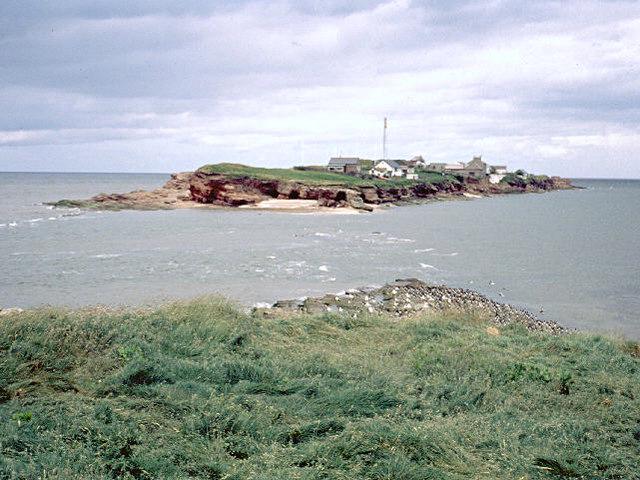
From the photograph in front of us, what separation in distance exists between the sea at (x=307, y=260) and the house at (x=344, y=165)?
53.5 metres

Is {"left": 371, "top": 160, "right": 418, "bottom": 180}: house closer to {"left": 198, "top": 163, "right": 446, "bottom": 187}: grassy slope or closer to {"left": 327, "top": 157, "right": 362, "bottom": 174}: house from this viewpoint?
{"left": 327, "top": 157, "right": 362, "bottom": 174}: house

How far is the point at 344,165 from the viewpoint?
11656cm

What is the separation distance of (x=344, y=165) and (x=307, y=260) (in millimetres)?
83660

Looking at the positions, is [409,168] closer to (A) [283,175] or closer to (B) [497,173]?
(B) [497,173]

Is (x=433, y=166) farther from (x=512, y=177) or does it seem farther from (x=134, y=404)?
(x=134, y=404)

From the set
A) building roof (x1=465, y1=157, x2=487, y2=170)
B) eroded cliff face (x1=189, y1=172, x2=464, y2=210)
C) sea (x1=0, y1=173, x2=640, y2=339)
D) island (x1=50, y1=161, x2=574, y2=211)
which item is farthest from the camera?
building roof (x1=465, y1=157, x2=487, y2=170)

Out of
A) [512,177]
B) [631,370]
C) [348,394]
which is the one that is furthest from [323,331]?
[512,177]

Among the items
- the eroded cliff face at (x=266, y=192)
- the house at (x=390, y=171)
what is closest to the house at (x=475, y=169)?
the house at (x=390, y=171)

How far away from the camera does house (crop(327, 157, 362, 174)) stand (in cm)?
11606

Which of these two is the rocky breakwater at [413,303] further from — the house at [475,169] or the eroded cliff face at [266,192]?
the house at [475,169]

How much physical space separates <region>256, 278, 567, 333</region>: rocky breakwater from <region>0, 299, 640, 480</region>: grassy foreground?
7.12 metres

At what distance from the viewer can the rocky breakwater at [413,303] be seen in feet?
67.1

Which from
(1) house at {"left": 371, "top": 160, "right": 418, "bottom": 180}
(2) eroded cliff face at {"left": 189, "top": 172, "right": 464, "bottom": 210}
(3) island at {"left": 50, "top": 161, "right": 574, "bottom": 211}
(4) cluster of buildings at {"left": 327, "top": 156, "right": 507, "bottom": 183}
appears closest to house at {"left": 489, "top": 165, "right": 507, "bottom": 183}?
(4) cluster of buildings at {"left": 327, "top": 156, "right": 507, "bottom": 183}

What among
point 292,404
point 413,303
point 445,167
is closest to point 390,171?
point 445,167
